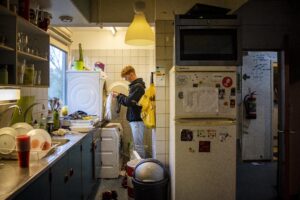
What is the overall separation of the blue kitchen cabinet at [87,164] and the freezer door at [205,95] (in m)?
1.22

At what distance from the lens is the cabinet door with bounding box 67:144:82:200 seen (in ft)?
7.80

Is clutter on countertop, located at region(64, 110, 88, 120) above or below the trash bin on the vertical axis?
above

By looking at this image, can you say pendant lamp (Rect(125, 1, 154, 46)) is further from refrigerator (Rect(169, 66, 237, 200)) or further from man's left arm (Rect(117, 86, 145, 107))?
man's left arm (Rect(117, 86, 145, 107))

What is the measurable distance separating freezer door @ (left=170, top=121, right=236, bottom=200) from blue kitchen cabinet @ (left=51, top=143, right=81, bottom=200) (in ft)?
3.07

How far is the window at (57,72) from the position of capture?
Answer: 423 cm

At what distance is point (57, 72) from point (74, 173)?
2.42m

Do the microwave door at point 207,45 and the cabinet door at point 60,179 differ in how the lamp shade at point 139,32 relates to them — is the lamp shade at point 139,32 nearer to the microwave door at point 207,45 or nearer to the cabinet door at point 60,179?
the microwave door at point 207,45

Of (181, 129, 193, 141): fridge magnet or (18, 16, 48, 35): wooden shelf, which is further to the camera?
(181, 129, 193, 141): fridge magnet

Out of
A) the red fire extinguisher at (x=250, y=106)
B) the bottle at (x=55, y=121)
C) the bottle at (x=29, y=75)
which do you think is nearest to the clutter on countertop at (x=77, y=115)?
the bottle at (x=55, y=121)

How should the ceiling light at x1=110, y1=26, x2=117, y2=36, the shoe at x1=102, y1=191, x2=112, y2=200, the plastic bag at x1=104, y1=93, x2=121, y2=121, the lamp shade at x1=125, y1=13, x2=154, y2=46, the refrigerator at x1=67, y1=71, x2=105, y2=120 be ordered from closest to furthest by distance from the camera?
the lamp shade at x1=125, y1=13, x2=154, y2=46
the shoe at x1=102, y1=191, x2=112, y2=200
the refrigerator at x1=67, y1=71, x2=105, y2=120
the plastic bag at x1=104, y1=93, x2=121, y2=121
the ceiling light at x1=110, y1=26, x2=117, y2=36

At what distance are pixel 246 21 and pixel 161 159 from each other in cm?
201

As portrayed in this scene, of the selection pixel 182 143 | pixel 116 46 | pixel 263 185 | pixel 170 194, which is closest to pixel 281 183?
pixel 263 185

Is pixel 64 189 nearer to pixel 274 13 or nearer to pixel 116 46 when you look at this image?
pixel 274 13

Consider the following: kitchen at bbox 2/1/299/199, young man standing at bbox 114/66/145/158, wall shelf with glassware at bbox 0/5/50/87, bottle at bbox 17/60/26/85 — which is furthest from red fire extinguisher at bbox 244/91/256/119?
bottle at bbox 17/60/26/85
